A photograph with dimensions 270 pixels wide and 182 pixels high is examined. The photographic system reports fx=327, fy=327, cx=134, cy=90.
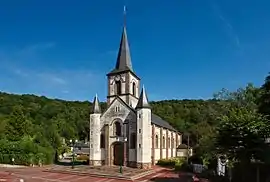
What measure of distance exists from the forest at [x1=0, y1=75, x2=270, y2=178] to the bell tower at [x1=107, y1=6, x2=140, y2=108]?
33.5 feet

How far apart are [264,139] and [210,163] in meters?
17.2

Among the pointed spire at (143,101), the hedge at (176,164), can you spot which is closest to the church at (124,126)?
the pointed spire at (143,101)

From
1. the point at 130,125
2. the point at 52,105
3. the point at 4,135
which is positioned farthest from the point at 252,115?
the point at 52,105

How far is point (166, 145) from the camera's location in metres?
48.0

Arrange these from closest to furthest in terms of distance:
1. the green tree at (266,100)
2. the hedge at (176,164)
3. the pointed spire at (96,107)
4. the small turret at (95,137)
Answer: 1. the green tree at (266,100)
2. the hedge at (176,164)
3. the small turret at (95,137)
4. the pointed spire at (96,107)

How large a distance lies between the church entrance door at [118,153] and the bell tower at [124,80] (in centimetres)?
492

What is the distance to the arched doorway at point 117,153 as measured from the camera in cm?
3775

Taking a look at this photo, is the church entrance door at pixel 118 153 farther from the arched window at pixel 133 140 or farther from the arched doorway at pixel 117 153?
the arched window at pixel 133 140

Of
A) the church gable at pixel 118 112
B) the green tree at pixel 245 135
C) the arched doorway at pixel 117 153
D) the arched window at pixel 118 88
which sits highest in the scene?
the arched window at pixel 118 88

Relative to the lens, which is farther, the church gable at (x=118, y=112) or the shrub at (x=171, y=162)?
the shrub at (x=171, y=162)

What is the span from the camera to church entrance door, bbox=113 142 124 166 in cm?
3772

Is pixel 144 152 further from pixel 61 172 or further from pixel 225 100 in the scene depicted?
pixel 225 100

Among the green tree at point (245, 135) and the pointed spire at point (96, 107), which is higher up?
the pointed spire at point (96, 107)

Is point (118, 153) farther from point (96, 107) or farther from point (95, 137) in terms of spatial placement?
point (96, 107)
